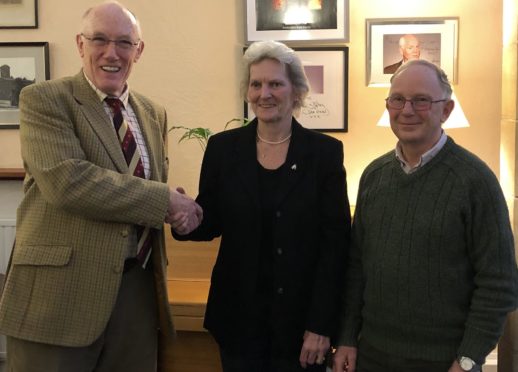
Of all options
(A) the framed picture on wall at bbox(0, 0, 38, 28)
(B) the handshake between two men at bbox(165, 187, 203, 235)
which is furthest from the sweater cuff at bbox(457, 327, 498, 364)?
(A) the framed picture on wall at bbox(0, 0, 38, 28)

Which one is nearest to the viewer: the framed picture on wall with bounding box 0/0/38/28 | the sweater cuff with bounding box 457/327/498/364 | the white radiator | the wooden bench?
the sweater cuff with bounding box 457/327/498/364

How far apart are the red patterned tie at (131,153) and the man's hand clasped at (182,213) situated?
3.8 inches

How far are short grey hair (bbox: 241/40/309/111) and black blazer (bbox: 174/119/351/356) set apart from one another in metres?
0.13

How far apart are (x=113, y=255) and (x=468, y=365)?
3.18 feet

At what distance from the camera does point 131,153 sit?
177cm

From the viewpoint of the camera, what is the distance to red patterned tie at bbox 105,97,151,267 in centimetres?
176

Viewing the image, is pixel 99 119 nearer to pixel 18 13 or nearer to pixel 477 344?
pixel 477 344

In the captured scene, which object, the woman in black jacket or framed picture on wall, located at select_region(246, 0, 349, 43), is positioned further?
framed picture on wall, located at select_region(246, 0, 349, 43)

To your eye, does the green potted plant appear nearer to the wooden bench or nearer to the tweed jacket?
the wooden bench

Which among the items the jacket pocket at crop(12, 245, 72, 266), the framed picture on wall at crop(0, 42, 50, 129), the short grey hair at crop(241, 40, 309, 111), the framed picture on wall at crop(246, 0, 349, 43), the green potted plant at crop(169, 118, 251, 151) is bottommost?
the jacket pocket at crop(12, 245, 72, 266)

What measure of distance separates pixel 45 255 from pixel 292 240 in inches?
26.7

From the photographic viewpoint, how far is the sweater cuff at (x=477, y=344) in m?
1.49

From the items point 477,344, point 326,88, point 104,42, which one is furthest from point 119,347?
point 326,88

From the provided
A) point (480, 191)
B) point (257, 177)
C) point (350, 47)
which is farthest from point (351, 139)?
point (480, 191)
